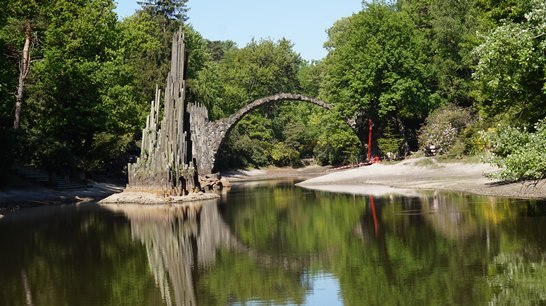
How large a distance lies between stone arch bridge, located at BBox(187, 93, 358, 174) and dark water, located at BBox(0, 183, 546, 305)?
34144mm

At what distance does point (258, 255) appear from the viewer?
22125 mm

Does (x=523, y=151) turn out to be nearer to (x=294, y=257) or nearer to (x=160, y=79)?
(x=294, y=257)

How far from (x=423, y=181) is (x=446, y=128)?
9.09m

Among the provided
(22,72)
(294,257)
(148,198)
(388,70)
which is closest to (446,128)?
(388,70)

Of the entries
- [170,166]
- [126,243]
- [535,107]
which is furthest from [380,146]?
[126,243]

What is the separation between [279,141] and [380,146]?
129ft

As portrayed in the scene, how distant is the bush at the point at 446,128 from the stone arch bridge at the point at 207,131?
15765mm

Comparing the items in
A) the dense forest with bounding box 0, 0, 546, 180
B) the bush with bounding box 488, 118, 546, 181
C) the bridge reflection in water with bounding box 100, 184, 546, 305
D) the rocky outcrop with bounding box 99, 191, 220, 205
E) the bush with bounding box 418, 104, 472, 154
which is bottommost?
the bridge reflection in water with bounding box 100, 184, 546, 305

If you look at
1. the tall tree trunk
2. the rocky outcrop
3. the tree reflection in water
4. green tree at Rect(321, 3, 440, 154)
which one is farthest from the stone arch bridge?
the tree reflection in water

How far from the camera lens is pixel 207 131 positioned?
7738cm

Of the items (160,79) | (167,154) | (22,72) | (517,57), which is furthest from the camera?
(160,79)

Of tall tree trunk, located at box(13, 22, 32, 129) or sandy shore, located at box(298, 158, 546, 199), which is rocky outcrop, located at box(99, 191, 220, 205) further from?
sandy shore, located at box(298, 158, 546, 199)

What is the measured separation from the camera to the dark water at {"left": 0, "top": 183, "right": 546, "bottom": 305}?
1562 centimetres

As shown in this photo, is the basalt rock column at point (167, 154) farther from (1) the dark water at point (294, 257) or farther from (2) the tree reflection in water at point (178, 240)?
(1) the dark water at point (294, 257)
